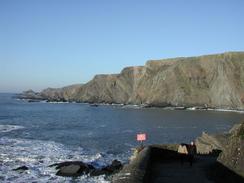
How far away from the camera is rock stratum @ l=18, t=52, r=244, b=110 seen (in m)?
135

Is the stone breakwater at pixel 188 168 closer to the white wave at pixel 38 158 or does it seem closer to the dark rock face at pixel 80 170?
the white wave at pixel 38 158

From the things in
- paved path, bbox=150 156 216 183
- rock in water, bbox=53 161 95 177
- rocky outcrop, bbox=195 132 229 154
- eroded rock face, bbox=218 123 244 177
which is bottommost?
rock in water, bbox=53 161 95 177

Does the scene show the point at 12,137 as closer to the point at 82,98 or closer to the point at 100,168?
the point at 100,168

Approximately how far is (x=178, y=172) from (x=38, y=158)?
20.1m

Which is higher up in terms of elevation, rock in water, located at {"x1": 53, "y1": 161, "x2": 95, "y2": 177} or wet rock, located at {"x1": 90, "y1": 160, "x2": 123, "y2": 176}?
rock in water, located at {"x1": 53, "y1": 161, "x2": 95, "y2": 177}

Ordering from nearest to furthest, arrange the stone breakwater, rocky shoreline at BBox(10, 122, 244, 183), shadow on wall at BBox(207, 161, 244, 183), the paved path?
rocky shoreline at BBox(10, 122, 244, 183)
the stone breakwater
shadow on wall at BBox(207, 161, 244, 183)
the paved path

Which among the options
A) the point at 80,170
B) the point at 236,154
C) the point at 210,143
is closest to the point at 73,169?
the point at 80,170

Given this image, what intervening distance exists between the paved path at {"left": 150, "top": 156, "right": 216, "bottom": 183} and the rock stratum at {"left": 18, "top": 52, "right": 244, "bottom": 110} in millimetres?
115929

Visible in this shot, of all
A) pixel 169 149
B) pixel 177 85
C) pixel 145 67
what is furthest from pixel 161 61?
pixel 169 149

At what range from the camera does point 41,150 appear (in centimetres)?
3784

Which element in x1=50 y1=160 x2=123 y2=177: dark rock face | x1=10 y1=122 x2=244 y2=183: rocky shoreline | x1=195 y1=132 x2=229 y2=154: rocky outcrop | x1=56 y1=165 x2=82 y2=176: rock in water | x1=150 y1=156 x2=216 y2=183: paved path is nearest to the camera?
x1=10 y1=122 x2=244 y2=183: rocky shoreline

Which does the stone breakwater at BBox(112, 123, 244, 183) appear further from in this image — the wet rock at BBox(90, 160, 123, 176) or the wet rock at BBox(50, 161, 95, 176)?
the wet rock at BBox(50, 161, 95, 176)

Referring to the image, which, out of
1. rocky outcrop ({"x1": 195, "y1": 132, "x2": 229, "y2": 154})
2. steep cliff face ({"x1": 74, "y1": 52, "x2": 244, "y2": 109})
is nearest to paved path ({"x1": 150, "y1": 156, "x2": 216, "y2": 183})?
rocky outcrop ({"x1": 195, "y1": 132, "x2": 229, "y2": 154})

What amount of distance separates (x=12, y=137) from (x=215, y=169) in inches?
1460
